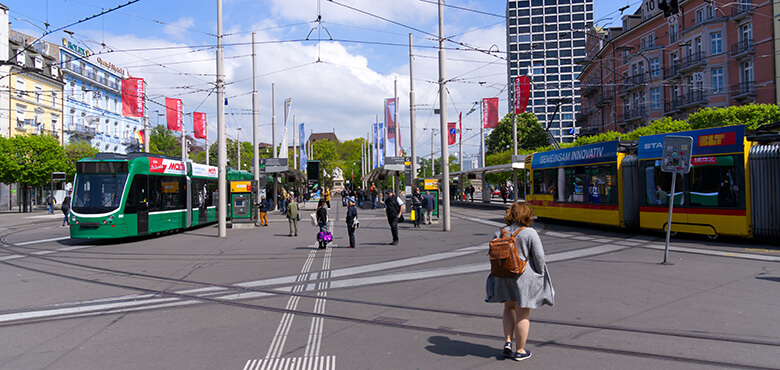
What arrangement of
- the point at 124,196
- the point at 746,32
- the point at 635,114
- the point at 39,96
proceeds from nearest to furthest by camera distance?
the point at 124,196 < the point at 746,32 < the point at 635,114 < the point at 39,96

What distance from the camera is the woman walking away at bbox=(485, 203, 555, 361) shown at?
16.1 ft

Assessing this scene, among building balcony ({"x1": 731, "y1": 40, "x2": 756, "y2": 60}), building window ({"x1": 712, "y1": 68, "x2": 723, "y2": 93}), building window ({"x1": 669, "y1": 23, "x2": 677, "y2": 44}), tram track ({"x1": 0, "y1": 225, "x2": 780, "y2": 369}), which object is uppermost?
building window ({"x1": 669, "y1": 23, "x2": 677, "y2": 44})

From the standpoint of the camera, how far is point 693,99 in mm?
A: 42281

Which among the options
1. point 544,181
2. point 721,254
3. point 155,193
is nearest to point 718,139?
point 721,254

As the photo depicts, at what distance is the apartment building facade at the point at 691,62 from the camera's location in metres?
35.9

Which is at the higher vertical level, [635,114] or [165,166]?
[635,114]

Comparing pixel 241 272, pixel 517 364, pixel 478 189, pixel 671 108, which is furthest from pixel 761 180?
pixel 478 189

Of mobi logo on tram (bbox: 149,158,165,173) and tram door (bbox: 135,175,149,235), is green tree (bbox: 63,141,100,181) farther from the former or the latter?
tram door (bbox: 135,175,149,235)

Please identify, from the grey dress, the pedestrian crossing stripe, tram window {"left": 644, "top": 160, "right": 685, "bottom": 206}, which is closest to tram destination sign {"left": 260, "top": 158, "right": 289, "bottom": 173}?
tram window {"left": 644, "top": 160, "right": 685, "bottom": 206}

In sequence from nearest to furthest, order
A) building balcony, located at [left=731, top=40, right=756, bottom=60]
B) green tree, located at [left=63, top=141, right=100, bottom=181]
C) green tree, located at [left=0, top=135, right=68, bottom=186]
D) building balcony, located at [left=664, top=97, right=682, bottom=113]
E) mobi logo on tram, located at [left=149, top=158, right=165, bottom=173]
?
mobi logo on tram, located at [left=149, top=158, right=165, bottom=173] < building balcony, located at [left=731, top=40, right=756, bottom=60] < green tree, located at [left=0, top=135, right=68, bottom=186] < building balcony, located at [left=664, top=97, right=682, bottom=113] < green tree, located at [left=63, top=141, right=100, bottom=181]

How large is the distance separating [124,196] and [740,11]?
3989 centimetres

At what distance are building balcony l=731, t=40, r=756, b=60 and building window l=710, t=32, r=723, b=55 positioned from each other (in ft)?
4.80

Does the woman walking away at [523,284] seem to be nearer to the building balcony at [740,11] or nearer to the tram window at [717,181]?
the tram window at [717,181]

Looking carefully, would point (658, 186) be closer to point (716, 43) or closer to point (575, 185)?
point (575, 185)
